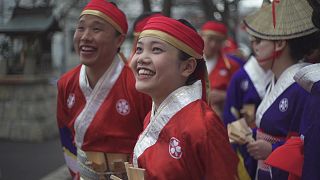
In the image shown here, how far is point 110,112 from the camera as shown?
2.85 m

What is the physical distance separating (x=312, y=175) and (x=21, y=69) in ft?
27.6

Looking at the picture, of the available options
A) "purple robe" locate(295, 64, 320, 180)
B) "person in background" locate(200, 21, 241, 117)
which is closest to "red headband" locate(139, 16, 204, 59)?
"purple robe" locate(295, 64, 320, 180)

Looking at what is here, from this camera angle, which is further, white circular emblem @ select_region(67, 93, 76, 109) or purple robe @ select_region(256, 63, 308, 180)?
white circular emblem @ select_region(67, 93, 76, 109)

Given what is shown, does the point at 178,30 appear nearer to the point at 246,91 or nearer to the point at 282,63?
the point at 282,63

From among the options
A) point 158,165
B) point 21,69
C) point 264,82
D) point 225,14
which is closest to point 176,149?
point 158,165

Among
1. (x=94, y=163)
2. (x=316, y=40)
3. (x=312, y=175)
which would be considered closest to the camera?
(x=312, y=175)

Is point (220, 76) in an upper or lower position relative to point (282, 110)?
upper

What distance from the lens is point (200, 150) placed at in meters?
1.88

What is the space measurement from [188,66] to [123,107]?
0.86 m

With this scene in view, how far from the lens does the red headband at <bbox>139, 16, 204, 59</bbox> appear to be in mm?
2049

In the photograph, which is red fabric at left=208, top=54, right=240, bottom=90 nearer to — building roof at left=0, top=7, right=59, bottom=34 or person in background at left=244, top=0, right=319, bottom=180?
person in background at left=244, top=0, right=319, bottom=180

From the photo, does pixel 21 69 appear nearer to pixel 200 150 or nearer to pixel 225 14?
pixel 225 14

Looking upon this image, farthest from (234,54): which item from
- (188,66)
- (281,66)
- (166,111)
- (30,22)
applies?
(166,111)

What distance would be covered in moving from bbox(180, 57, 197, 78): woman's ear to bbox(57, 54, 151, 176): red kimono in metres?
0.81
